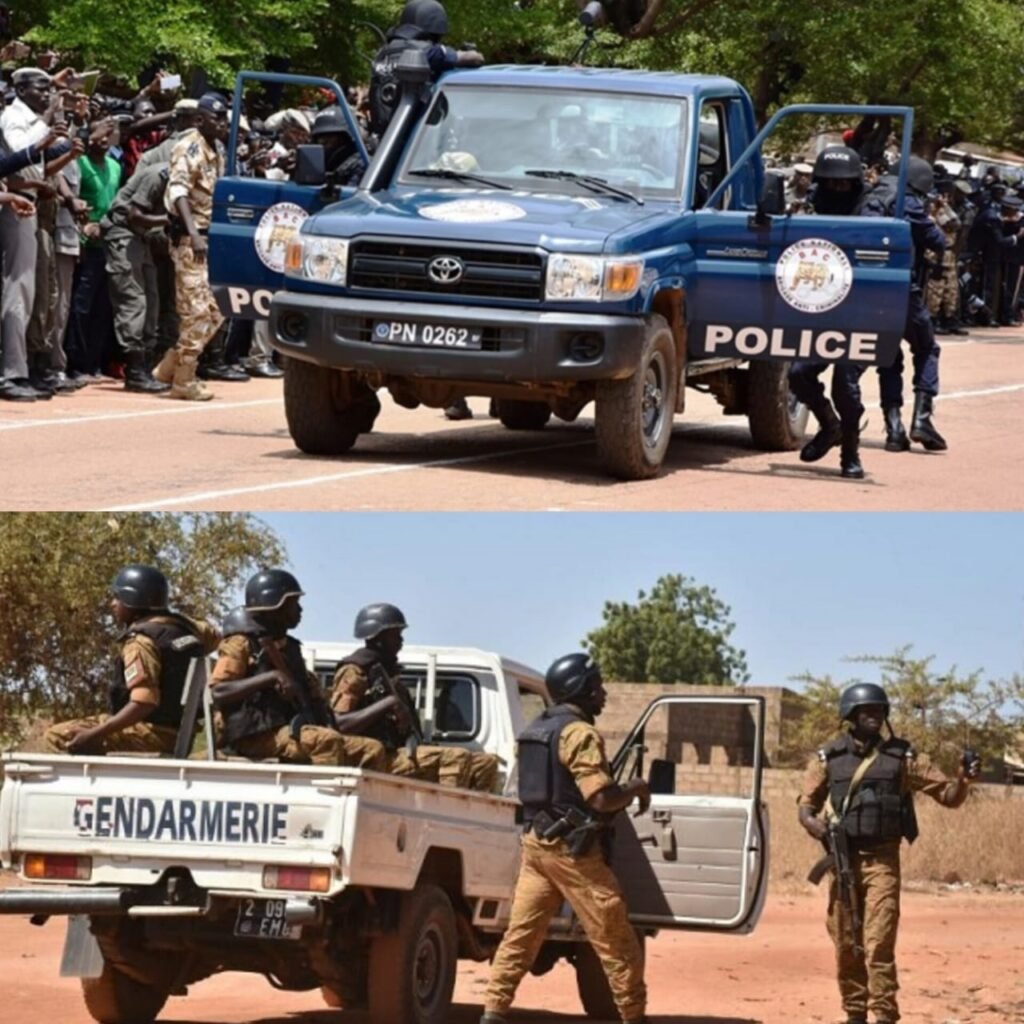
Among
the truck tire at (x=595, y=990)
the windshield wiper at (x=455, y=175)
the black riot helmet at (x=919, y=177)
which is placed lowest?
the truck tire at (x=595, y=990)

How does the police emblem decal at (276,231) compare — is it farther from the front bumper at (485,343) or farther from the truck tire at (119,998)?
the truck tire at (119,998)

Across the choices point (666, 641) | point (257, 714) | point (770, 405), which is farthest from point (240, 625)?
point (666, 641)

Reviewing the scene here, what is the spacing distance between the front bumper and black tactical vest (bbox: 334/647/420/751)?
8.68ft

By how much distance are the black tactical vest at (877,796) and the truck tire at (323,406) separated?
14.1 feet

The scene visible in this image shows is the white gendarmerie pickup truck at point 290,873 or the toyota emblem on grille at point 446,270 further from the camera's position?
the toyota emblem on grille at point 446,270

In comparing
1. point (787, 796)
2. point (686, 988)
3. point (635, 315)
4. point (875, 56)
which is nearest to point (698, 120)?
point (635, 315)

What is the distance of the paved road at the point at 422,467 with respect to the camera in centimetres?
1291

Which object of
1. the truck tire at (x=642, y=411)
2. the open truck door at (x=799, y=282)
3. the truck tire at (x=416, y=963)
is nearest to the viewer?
the truck tire at (x=416, y=963)

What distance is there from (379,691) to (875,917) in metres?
2.27

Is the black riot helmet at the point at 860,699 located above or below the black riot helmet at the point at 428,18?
below

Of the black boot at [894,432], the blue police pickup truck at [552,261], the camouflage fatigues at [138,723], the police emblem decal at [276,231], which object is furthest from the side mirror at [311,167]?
the camouflage fatigues at [138,723]

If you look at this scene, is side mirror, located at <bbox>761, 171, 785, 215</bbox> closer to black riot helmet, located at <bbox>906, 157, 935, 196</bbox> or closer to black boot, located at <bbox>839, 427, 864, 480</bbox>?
black boot, located at <bbox>839, 427, 864, 480</bbox>

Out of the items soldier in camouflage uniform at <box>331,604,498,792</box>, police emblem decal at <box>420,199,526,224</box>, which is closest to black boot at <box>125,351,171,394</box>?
police emblem decal at <box>420,199,526,224</box>

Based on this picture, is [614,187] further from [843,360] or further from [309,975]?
[309,975]
